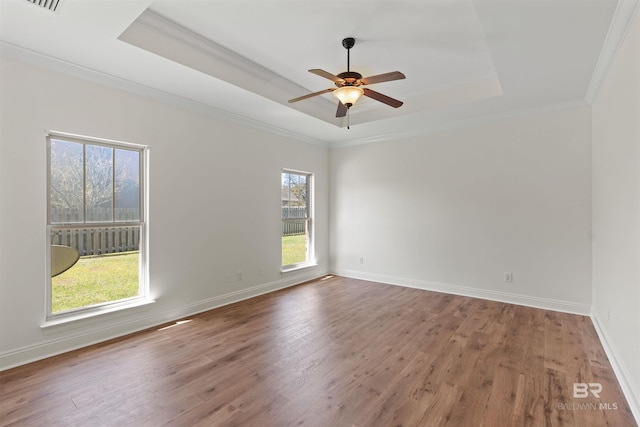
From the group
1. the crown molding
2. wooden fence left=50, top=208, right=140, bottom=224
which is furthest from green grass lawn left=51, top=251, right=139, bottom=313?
the crown molding

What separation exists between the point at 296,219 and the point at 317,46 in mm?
3174

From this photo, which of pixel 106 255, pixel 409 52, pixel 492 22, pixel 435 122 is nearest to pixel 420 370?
pixel 492 22

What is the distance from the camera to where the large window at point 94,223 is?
2916 millimetres

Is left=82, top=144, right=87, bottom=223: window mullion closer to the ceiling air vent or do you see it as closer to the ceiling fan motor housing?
the ceiling air vent

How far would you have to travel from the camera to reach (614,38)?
95.2 inches

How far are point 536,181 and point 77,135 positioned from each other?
217 inches

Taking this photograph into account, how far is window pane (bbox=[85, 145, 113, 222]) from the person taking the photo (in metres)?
3.11

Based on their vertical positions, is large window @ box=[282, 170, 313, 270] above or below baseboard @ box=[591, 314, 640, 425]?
above

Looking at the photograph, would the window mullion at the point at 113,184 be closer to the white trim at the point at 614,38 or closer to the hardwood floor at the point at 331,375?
the hardwood floor at the point at 331,375

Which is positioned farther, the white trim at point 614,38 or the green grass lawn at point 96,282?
the green grass lawn at point 96,282

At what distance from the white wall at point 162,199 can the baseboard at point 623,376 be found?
4.09m

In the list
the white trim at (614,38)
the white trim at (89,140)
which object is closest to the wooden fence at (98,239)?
the white trim at (89,140)

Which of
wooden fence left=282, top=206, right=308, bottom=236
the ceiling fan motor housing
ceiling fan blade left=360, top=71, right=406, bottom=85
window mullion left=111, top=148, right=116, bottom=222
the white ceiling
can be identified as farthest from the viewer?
wooden fence left=282, top=206, right=308, bottom=236

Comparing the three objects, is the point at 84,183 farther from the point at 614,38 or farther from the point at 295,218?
the point at 614,38
